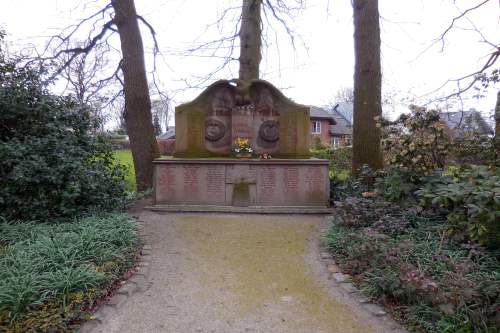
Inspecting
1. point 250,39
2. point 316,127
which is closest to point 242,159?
point 250,39

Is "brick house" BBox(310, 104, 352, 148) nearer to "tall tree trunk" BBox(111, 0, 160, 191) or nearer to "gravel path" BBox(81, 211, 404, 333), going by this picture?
"tall tree trunk" BBox(111, 0, 160, 191)

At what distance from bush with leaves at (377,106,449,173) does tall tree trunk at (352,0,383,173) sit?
74.3 inches

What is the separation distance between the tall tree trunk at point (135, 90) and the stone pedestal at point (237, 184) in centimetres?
243

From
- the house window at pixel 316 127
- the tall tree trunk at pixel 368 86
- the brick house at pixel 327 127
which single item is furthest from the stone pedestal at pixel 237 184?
the house window at pixel 316 127

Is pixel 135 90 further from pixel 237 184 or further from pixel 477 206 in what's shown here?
pixel 477 206

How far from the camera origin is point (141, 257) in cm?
459

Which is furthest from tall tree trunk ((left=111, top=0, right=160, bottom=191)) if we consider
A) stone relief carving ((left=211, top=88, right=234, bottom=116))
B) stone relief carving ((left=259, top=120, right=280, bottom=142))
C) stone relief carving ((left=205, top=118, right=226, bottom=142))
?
stone relief carving ((left=259, top=120, right=280, bottom=142))

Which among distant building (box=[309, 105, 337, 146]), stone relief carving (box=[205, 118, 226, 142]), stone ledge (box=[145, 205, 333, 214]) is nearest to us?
stone ledge (box=[145, 205, 333, 214])

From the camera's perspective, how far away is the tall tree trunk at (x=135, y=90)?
9445 millimetres

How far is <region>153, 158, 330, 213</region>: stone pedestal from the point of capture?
24.0 feet

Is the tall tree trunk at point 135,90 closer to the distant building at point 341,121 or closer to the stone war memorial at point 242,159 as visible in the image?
the stone war memorial at point 242,159

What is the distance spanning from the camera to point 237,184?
289 inches

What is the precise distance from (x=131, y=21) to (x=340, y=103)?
4561 cm

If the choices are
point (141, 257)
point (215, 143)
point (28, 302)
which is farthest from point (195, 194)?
point (28, 302)
